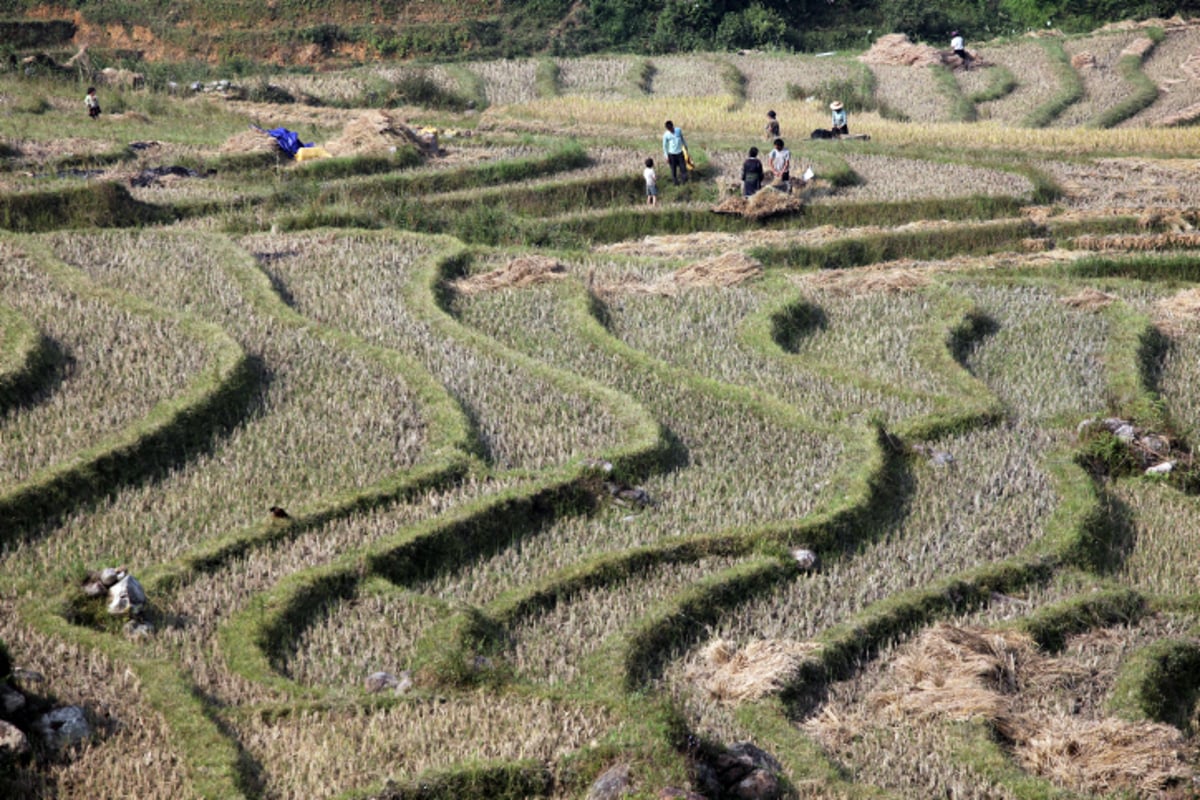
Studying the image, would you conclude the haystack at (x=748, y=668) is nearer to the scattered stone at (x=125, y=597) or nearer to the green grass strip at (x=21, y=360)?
the scattered stone at (x=125, y=597)

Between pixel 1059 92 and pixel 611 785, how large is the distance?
26.7m

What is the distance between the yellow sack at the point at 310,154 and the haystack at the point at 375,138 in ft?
0.48

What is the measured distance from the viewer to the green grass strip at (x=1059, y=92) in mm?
27047

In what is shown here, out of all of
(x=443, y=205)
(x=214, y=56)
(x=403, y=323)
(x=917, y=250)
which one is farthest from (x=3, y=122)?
(x=214, y=56)

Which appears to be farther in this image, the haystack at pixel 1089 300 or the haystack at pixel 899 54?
the haystack at pixel 899 54

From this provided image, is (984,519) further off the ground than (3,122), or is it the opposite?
(3,122)

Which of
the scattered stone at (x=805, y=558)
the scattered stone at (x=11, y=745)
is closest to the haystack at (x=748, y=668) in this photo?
the scattered stone at (x=805, y=558)

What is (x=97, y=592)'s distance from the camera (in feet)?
21.0

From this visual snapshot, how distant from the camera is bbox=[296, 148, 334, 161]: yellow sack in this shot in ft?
58.6

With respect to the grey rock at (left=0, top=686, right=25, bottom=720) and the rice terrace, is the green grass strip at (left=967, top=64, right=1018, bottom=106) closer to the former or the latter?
the rice terrace

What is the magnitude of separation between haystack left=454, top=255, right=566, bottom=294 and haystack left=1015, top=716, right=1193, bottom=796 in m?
7.54

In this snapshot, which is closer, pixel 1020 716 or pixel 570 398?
pixel 1020 716

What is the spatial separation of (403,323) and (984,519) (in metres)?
5.07

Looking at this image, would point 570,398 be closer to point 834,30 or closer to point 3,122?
point 3,122
